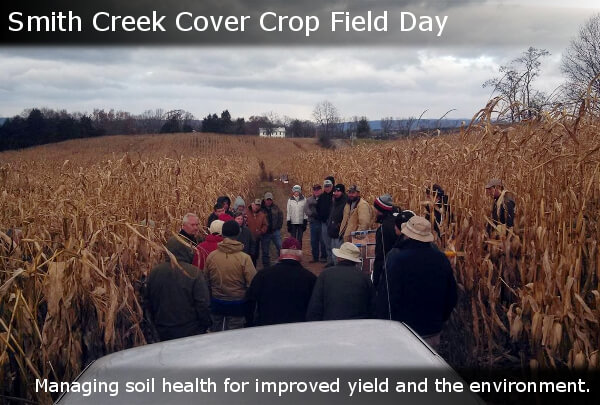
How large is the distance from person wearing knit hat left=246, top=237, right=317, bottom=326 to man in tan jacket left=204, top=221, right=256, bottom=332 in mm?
603

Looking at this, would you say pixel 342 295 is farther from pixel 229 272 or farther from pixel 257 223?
pixel 257 223

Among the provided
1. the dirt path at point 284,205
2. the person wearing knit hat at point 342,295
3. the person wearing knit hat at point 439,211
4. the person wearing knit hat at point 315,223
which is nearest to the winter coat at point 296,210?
the person wearing knit hat at point 315,223

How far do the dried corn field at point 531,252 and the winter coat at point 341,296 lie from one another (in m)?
1.15

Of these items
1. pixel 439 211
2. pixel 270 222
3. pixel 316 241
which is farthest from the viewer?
pixel 316 241

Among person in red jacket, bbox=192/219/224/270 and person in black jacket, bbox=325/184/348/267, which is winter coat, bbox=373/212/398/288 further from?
person in black jacket, bbox=325/184/348/267

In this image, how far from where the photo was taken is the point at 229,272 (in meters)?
5.83

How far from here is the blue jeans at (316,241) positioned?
12.1 metres

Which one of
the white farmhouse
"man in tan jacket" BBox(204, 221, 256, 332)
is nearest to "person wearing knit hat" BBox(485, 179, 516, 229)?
"man in tan jacket" BBox(204, 221, 256, 332)

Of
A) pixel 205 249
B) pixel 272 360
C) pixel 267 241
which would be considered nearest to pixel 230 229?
pixel 205 249

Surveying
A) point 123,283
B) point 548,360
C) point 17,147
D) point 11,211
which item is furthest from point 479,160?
point 17,147

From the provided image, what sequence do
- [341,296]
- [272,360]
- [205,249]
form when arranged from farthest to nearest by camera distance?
[205,249] → [341,296] → [272,360]

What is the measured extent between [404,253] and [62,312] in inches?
111

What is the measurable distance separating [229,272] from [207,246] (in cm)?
87

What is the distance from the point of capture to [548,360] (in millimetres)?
4574
